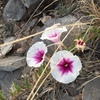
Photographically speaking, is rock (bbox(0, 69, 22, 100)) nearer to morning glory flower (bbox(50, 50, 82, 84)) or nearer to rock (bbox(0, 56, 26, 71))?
rock (bbox(0, 56, 26, 71))

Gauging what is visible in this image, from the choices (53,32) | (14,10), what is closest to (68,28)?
(53,32)

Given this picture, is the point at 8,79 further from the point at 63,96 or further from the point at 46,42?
the point at 63,96

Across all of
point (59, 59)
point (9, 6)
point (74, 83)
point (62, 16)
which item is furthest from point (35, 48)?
point (9, 6)

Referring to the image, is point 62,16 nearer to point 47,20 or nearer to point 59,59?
point 47,20

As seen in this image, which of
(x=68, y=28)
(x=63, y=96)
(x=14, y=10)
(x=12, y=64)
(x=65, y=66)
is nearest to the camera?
(x=65, y=66)

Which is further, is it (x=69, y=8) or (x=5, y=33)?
(x=5, y=33)
